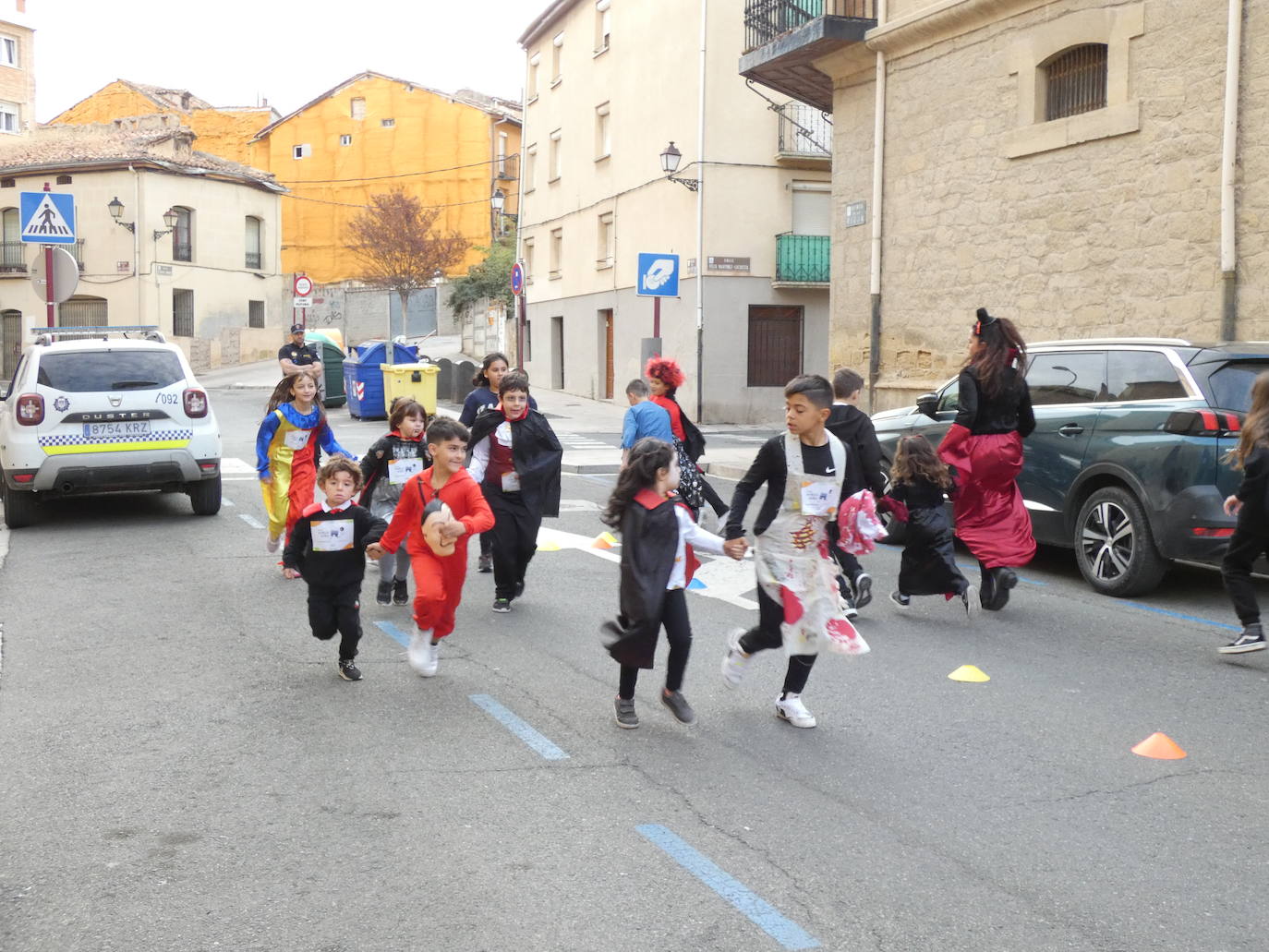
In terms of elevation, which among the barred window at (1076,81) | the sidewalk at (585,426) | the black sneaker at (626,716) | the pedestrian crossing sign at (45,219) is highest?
the barred window at (1076,81)

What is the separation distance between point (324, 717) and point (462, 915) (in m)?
2.26

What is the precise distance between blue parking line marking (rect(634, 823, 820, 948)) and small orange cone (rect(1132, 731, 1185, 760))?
2.15m

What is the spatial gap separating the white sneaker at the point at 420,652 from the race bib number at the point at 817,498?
1.96 metres

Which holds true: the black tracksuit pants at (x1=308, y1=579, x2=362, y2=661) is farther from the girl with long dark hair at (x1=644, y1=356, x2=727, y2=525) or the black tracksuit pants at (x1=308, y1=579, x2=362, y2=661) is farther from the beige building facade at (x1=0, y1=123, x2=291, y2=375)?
the beige building facade at (x1=0, y1=123, x2=291, y2=375)

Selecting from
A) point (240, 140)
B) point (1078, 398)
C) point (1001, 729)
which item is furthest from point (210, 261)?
point (1001, 729)

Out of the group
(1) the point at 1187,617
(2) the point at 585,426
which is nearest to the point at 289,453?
(1) the point at 1187,617

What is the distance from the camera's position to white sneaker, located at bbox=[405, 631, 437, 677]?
6312 millimetres

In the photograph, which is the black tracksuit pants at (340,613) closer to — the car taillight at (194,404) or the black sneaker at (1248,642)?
the black sneaker at (1248,642)

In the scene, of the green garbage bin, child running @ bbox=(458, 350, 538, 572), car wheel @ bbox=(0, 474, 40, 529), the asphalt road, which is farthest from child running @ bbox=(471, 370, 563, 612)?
the green garbage bin

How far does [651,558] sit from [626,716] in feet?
2.33

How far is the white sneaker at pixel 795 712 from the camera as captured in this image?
5.60 metres

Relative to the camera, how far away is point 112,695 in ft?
20.0

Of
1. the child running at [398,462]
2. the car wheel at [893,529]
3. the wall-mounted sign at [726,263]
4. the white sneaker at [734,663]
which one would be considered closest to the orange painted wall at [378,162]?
the wall-mounted sign at [726,263]

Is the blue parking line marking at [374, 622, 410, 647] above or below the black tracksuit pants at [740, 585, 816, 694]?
below
